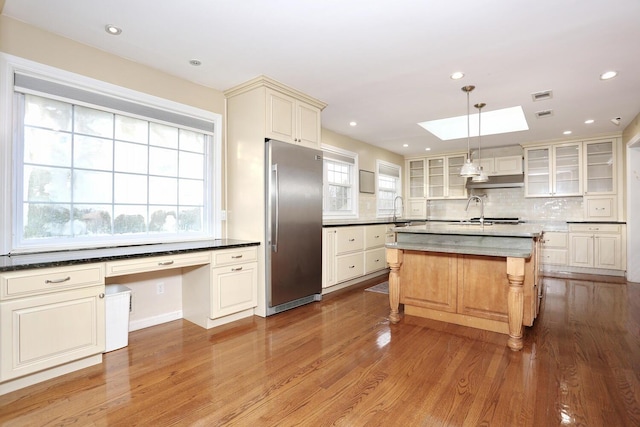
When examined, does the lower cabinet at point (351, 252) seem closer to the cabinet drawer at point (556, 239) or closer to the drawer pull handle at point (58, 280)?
the drawer pull handle at point (58, 280)

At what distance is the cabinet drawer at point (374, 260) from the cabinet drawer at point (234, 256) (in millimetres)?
2164

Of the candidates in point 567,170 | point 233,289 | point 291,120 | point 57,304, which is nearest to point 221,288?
point 233,289

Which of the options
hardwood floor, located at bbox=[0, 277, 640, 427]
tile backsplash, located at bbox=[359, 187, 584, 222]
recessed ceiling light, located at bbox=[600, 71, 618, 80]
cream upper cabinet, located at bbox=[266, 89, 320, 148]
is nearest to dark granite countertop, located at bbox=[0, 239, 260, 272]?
hardwood floor, located at bbox=[0, 277, 640, 427]

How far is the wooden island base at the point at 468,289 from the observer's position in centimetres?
261

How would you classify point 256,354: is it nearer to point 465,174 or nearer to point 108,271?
point 108,271

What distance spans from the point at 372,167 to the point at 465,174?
2.77 m

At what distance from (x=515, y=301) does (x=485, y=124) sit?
3777mm

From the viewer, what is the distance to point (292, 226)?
354 cm

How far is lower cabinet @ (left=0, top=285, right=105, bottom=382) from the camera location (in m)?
1.91

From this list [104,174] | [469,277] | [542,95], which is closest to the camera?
[104,174]

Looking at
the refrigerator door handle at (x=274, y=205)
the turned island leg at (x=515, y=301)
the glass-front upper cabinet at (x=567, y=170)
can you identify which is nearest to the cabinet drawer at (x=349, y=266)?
the refrigerator door handle at (x=274, y=205)

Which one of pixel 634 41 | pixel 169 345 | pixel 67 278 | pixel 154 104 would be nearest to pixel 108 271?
pixel 67 278

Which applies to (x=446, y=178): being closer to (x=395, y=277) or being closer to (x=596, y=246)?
(x=596, y=246)

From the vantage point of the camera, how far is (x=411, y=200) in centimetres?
744
